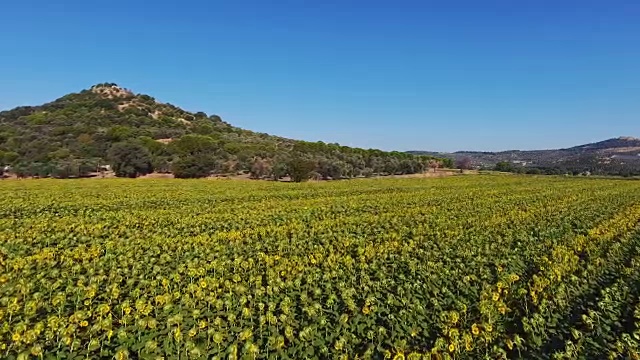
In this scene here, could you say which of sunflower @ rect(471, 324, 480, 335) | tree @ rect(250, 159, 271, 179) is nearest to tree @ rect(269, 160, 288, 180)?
tree @ rect(250, 159, 271, 179)

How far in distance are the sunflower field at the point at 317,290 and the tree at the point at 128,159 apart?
1780 inches

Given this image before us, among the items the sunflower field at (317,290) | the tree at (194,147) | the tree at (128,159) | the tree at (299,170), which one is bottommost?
the sunflower field at (317,290)

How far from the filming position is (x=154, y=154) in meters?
67.3

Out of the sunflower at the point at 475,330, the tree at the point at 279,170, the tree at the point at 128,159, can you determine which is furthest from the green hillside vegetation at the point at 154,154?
the sunflower at the point at 475,330

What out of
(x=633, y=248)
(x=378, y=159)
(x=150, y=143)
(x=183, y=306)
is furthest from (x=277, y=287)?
(x=378, y=159)

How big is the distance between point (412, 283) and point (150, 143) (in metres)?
69.2

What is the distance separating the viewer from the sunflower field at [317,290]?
646 centimetres

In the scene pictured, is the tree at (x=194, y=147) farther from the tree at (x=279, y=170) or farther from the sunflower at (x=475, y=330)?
the sunflower at (x=475, y=330)

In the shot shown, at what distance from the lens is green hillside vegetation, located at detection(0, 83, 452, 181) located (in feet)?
201

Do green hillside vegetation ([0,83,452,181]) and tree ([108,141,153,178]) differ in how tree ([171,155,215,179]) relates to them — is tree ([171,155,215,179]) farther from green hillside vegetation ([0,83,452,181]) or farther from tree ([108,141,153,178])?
tree ([108,141,153,178])

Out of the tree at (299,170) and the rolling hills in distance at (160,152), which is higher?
the rolling hills in distance at (160,152)

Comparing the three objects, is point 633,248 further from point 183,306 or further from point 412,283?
point 183,306

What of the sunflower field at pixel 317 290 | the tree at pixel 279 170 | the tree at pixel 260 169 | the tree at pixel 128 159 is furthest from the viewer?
the tree at pixel 260 169

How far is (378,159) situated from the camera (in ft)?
277
